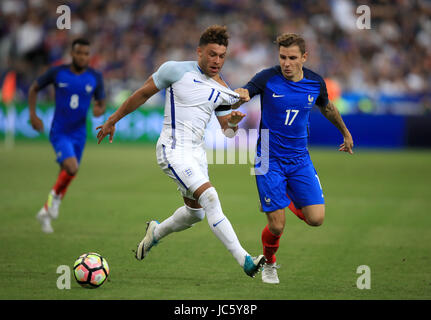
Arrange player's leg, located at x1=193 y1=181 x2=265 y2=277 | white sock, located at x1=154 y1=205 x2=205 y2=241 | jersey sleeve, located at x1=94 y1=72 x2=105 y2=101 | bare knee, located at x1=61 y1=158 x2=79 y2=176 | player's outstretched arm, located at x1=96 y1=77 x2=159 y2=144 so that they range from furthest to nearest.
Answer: jersey sleeve, located at x1=94 y1=72 x2=105 y2=101 → bare knee, located at x1=61 y1=158 x2=79 y2=176 → white sock, located at x1=154 y1=205 x2=205 y2=241 → player's outstretched arm, located at x1=96 y1=77 x2=159 y2=144 → player's leg, located at x1=193 y1=181 x2=265 y2=277

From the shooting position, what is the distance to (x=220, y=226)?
250 inches

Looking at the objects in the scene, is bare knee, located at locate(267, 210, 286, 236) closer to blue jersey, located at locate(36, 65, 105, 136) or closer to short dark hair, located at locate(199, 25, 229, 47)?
short dark hair, located at locate(199, 25, 229, 47)

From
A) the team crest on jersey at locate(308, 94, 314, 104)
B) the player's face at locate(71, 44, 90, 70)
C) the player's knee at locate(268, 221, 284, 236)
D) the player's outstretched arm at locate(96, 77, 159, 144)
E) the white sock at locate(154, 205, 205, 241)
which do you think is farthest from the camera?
the player's face at locate(71, 44, 90, 70)

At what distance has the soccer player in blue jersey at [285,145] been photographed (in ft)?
22.1

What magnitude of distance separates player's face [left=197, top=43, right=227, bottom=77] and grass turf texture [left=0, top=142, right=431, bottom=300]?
2.13m

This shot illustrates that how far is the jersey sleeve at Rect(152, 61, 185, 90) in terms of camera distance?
21.6 ft

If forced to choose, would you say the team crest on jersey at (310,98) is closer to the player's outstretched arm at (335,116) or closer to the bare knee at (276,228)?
the player's outstretched arm at (335,116)

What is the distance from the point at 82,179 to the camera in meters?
15.2

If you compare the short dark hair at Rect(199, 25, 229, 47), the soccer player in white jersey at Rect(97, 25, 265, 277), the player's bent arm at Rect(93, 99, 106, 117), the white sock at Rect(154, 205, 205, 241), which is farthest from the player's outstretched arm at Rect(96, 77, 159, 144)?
the player's bent arm at Rect(93, 99, 106, 117)

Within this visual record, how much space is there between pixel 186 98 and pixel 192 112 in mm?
154

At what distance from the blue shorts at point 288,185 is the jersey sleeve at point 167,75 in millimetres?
1299

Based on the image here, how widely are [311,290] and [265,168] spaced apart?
52.8 inches

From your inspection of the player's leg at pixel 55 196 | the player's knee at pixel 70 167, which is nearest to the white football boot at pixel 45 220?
the player's leg at pixel 55 196
